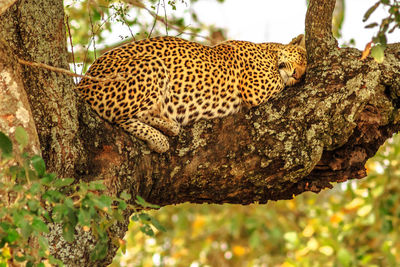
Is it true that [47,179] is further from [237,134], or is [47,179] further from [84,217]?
[237,134]

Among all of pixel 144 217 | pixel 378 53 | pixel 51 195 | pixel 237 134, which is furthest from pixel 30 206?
pixel 237 134

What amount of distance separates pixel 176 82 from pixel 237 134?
2.65 ft

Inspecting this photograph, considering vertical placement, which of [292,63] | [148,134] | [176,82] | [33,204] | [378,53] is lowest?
[33,204]

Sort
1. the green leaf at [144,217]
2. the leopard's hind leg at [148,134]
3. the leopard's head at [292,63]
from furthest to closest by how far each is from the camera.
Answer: the leopard's head at [292,63] → the leopard's hind leg at [148,134] → the green leaf at [144,217]

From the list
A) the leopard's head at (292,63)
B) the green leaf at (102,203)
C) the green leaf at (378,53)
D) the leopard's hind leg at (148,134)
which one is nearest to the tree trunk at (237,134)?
the leopard's hind leg at (148,134)

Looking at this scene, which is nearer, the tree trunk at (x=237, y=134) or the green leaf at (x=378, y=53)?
the green leaf at (x=378, y=53)

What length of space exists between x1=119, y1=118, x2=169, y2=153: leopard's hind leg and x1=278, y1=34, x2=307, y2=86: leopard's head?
1.67 meters

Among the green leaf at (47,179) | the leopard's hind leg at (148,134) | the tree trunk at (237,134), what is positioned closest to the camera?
the green leaf at (47,179)

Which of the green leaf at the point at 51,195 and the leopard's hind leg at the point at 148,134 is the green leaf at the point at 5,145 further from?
the leopard's hind leg at the point at 148,134

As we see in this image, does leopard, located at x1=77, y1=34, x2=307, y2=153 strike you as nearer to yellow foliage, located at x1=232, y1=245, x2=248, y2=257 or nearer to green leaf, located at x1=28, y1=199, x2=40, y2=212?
green leaf, located at x1=28, y1=199, x2=40, y2=212

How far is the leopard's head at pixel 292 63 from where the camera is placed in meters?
6.18

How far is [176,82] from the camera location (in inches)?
220

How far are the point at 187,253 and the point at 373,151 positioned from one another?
813 cm

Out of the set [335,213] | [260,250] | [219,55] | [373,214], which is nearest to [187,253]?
[260,250]
